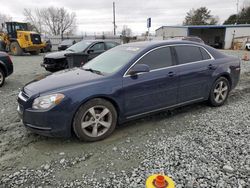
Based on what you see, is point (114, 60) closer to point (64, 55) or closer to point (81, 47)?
point (64, 55)

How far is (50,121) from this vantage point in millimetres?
3076

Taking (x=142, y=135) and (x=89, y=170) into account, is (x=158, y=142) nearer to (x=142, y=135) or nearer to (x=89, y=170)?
(x=142, y=135)

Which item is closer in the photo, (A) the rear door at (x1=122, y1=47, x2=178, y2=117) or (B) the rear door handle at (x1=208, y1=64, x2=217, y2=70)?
(A) the rear door at (x1=122, y1=47, x2=178, y2=117)

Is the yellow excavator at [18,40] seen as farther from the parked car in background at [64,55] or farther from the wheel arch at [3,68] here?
the wheel arch at [3,68]

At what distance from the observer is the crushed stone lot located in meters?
2.57

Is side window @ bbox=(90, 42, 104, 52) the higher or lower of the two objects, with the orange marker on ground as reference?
higher

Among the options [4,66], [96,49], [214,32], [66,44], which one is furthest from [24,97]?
[214,32]

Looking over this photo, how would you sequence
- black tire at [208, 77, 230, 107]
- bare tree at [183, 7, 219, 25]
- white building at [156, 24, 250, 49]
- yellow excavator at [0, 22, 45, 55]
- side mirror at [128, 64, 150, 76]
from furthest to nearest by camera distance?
bare tree at [183, 7, 219, 25] → white building at [156, 24, 250, 49] → yellow excavator at [0, 22, 45, 55] → black tire at [208, 77, 230, 107] → side mirror at [128, 64, 150, 76]

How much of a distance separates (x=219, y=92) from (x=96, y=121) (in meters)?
3.07

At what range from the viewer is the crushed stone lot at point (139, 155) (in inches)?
101

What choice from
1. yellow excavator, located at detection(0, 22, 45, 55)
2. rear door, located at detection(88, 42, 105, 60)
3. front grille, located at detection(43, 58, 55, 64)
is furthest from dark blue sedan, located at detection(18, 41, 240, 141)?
yellow excavator, located at detection(0, 22, 45, 55)

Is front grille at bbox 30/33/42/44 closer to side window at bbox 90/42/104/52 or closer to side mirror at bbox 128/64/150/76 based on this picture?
side window at bbox 90/42/104/52

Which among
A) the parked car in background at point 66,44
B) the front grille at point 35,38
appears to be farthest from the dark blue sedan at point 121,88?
the front grille at point 35,38

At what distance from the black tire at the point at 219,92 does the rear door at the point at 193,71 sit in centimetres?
21
